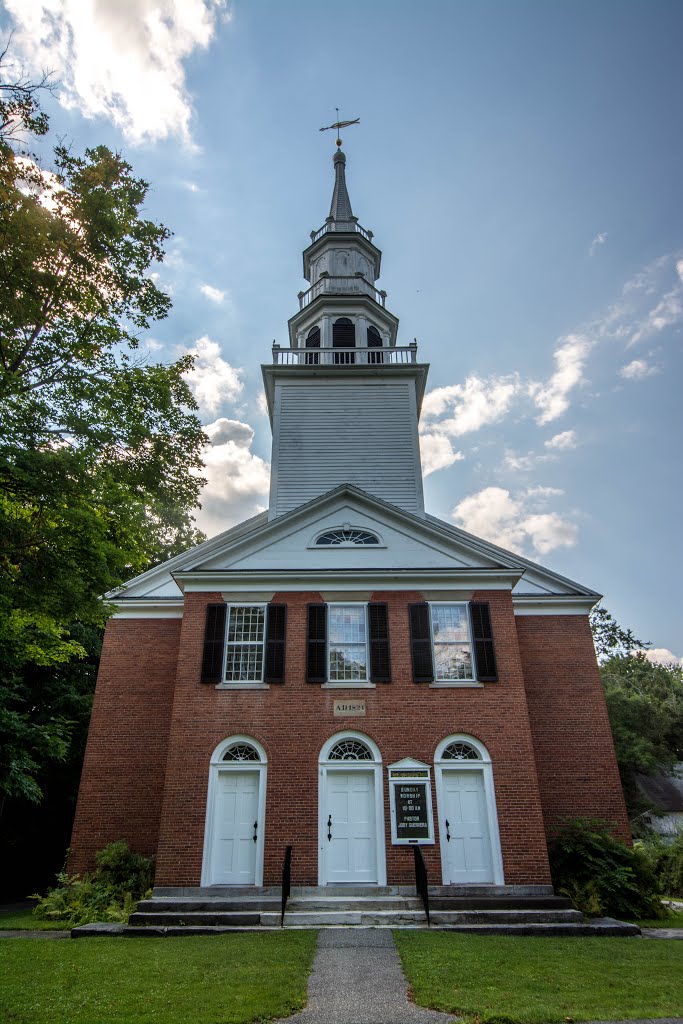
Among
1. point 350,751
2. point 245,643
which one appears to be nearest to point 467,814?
point 350,751

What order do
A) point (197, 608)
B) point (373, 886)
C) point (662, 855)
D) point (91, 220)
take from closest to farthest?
1. point (91, 220)
2. point (373, 886)
3. point (197, 608)
4. point (662, 855)

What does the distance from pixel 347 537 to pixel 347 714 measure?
4356 millimetres

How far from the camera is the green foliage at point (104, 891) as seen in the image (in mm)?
11297

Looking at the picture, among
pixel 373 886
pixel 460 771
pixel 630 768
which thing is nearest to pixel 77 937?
pixel 373 886

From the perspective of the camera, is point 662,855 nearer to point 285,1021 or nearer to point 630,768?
point 630,768

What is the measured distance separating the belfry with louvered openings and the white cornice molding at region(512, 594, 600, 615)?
8cm

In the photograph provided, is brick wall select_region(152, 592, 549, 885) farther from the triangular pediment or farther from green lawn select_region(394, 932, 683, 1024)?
green lawn select_region(394, 932, 683, 1024)

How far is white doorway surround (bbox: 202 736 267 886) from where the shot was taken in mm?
11883

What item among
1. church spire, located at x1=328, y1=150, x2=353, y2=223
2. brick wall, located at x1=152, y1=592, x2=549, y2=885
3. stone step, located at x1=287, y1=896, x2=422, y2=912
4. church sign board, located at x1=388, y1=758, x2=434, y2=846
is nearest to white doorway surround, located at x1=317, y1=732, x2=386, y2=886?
brick wall, located at x1=152, y1=592, x2=549, y2=885

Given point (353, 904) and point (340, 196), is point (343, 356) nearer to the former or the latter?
point (340, 196)

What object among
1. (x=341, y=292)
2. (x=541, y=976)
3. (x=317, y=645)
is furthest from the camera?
(x=341, y=292)

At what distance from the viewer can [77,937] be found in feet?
32.1

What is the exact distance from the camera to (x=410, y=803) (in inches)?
483

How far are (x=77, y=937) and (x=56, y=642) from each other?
554 centimetres
